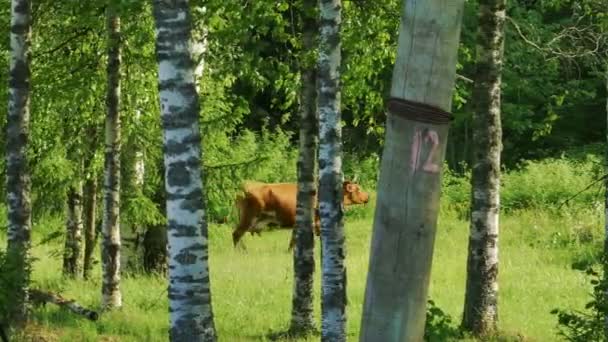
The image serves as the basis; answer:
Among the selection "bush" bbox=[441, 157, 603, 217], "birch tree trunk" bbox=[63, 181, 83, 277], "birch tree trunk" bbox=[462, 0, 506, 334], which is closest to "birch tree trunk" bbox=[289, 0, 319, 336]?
"birch tree trunk" bbox=[462, 0, 506, 334]

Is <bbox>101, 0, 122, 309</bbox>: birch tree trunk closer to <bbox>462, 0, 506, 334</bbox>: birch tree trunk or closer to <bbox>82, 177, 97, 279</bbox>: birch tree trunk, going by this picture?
<bbox>82, 177, 97, 279</bbox>: birch tree trunk

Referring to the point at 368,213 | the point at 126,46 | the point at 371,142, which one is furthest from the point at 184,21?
the point at 371,142

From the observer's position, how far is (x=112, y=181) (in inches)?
557

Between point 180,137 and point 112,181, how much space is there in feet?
25.1

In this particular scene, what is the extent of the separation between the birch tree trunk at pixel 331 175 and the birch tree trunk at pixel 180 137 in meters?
2.60

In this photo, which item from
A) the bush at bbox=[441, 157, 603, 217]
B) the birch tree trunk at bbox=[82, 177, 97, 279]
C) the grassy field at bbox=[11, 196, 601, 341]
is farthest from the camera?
the bush at bbox=[441, 157, 603, 217]

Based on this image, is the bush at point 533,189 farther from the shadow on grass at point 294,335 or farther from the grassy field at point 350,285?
the shadow on grass at point 294,335

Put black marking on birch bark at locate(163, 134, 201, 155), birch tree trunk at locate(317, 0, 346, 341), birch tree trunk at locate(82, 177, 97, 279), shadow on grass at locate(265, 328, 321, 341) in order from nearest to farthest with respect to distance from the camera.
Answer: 1. black marking on birch bark at locate(163, 134, 201, 155)
2. birch tree trunk at locate(317, 0, 346, 341)
3. shadow on grass at locate(265, 328, 321, 341)
4. birch tree trunk at locate(82, 177, 97, 279)

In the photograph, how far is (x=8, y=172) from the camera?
11.7 m

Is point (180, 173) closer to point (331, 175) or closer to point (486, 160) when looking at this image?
point (331, 175)

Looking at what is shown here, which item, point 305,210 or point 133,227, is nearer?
point 305,210

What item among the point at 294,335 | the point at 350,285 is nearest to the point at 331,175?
the point at 294,335

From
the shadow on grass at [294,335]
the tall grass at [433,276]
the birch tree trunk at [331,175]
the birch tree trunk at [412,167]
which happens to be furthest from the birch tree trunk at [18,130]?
the birch tree trunk at [412,167]

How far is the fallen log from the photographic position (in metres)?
13.0
